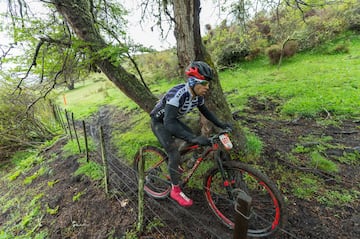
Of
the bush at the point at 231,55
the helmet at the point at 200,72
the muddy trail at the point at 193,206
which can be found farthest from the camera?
the bush at the point at 231,55

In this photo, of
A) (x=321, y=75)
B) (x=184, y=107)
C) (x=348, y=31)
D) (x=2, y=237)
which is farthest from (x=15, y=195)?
(x=348, y=31)

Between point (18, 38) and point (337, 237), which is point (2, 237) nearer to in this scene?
point (18, 38)

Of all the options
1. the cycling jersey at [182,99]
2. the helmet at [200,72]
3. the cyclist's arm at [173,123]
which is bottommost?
the cyclist's arm at [173,123]

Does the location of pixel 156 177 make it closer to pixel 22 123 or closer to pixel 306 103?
pixel 306 103

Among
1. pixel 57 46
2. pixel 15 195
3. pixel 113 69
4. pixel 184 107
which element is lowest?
pixel 15 195

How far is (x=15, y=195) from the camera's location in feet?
15.8

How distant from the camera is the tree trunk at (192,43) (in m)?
2.79

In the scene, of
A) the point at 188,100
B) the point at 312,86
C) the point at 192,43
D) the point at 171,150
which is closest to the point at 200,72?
the point at 188,100

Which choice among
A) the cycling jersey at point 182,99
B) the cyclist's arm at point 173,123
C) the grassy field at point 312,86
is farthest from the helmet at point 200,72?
the grassy field at point 312,86

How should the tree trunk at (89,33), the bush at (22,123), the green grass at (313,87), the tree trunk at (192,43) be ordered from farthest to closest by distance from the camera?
the bush at (22,123)
the green grass at (313,87)
the tree trunk at (89,33)
the tree trunk at (192,43)

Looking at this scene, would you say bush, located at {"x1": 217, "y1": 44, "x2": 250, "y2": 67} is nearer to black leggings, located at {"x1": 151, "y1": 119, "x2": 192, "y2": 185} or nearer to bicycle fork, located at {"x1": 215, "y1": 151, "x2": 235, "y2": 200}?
black leggings, located at {"x1": 151, "y1": 119, "x2": 192, "y2": 185}

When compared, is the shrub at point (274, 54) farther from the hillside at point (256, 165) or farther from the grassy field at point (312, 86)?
the hillside at point (256, 165)

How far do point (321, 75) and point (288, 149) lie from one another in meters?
7.16

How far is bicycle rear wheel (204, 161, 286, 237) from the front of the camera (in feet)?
6.18
